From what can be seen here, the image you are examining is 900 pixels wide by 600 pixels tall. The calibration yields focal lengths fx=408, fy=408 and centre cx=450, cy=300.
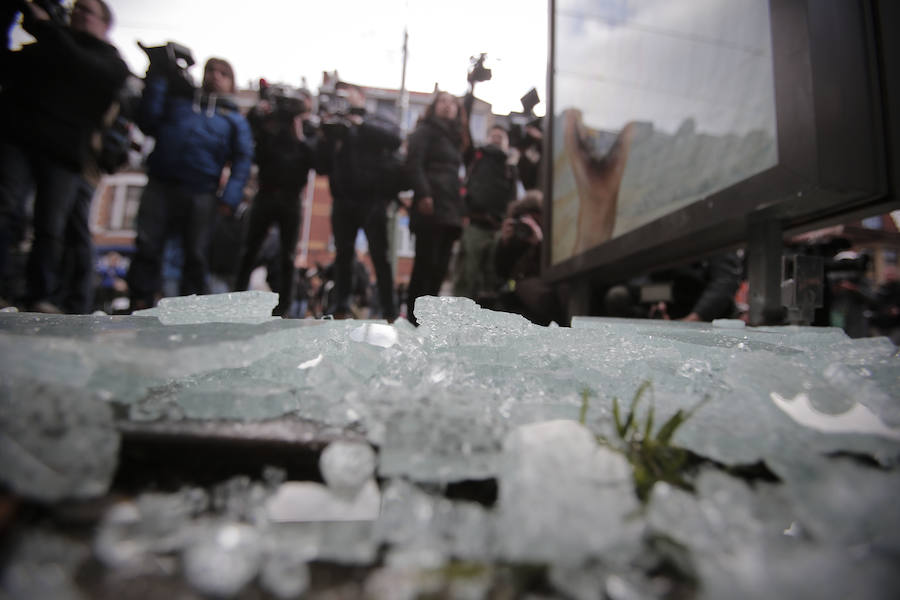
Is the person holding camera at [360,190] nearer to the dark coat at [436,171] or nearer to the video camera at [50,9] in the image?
the dark coat at [436,171]

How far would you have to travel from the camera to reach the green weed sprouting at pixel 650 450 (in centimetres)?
46

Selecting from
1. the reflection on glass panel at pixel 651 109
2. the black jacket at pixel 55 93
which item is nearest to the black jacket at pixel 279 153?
the black jacket at pixel 55 93

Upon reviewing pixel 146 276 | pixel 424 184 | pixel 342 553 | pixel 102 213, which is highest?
pixel 102 213

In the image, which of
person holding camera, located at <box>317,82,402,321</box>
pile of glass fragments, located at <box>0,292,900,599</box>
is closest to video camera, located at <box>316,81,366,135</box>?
person holding camera, located at <box>317,82,402,321</box>

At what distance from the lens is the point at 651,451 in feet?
1.63

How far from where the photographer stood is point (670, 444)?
20.1 inches

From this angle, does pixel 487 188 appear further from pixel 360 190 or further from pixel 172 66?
pixel 172 66

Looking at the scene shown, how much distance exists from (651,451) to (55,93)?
337 cm

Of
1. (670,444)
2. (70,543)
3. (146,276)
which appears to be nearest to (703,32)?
(670,444)

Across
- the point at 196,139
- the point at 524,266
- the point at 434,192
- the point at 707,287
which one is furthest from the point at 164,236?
the point at 707,287

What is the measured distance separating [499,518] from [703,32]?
6.00 feet

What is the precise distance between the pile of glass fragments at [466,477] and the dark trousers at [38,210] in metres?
2.11

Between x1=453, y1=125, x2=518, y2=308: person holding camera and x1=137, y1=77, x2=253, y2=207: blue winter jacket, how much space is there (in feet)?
6.04

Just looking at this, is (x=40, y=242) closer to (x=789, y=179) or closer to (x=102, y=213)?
(x=789, y=179)
